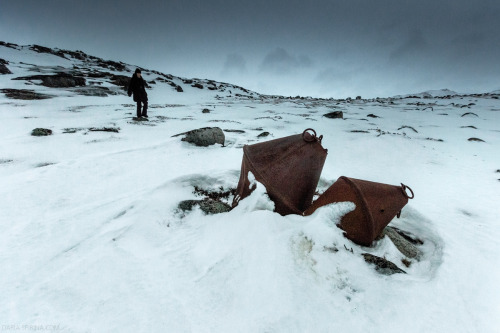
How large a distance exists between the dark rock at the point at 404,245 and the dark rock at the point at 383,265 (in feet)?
1.72

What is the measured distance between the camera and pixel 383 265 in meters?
2.09

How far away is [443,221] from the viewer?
10.1 feet

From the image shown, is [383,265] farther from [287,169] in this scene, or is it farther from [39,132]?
[39,132]

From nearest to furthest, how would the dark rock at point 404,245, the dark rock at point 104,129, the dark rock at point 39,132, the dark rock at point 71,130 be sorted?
1. the dark rock at point 404,245
2. the dark rock at point 39,132
3. the dark rock at point 71,130
4. the dark rock at point 104,129

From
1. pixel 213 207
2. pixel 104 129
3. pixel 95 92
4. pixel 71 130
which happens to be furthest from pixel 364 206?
pixel 95 92

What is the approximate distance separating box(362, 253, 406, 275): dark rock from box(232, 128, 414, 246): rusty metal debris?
0.26 meters

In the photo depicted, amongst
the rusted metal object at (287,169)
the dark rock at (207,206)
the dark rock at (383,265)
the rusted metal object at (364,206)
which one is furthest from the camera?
the dark rock at (207,206)

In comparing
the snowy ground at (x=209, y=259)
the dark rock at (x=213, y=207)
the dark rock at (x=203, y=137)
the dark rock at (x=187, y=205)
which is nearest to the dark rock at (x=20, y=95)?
the snowy ground at (x=209, y=259)

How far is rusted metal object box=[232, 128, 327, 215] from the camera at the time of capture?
2719 millimetres

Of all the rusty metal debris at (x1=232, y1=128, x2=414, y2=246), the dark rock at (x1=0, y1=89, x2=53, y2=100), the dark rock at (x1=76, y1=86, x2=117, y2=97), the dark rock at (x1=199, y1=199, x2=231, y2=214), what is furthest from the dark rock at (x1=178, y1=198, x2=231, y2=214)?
the dark rock at (x1=76, y1=86, x2=117, y2=97)

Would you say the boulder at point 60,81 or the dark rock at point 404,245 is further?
the boulder at point 60,81

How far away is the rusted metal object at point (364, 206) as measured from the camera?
2.35 metres

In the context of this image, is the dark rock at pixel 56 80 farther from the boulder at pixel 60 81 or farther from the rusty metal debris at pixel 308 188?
the rusty metal debris at pixel 308 188

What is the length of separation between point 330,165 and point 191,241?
3.67 meters
